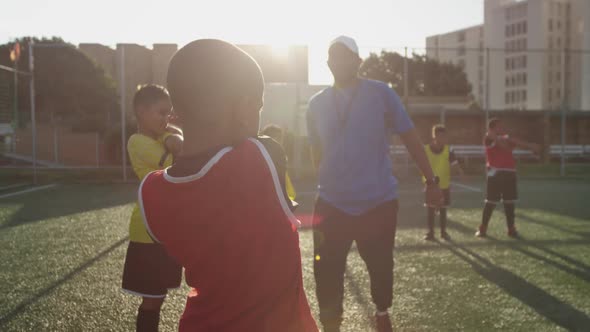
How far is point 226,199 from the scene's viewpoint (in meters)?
1.42

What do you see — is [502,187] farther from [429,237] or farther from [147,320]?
[147,320]

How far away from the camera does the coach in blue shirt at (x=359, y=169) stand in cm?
351

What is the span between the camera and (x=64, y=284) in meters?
5.67

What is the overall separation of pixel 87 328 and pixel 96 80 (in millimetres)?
38880

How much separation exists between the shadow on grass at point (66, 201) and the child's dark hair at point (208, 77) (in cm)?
896

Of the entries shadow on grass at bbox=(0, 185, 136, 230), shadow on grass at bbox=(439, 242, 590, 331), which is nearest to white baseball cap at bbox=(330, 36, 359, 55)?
shadow on grass at bbox=(439, 242, 590, 331)

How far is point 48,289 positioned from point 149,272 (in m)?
2.80

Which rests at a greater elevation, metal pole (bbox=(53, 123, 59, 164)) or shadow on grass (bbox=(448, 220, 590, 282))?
metal pole (bbox=(53, 123, 59, 164))

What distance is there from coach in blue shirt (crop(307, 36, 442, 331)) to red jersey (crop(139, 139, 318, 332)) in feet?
6.67

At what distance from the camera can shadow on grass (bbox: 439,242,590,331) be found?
4.50 m

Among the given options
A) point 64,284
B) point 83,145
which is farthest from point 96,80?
point 64,284

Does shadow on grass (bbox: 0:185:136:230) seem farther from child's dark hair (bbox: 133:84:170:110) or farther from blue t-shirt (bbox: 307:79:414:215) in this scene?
blue t-shirt (bbox: 307:79:414:215)

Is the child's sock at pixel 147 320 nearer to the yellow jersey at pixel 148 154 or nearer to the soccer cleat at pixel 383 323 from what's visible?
the yellow jersey at pixel 148 154

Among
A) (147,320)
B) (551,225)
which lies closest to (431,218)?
(551,225)
